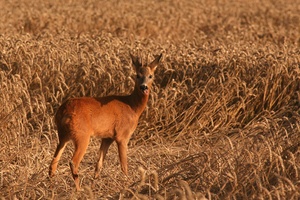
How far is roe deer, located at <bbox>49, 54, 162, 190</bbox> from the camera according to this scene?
745 centimetres

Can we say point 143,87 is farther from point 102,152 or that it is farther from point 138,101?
point 102,152

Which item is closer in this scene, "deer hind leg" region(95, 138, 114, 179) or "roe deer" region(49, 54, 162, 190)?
"roe deer" region(49, 54, 162, 190)

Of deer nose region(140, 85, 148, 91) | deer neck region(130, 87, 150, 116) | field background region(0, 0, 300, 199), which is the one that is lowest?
field background region(0, 0, 300, 199)

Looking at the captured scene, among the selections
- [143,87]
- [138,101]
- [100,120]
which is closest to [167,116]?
[138,101]

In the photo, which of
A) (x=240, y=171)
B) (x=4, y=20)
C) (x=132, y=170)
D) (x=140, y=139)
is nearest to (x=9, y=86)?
(x=140, y=139)

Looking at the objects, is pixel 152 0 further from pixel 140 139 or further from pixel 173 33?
pixel 140 139

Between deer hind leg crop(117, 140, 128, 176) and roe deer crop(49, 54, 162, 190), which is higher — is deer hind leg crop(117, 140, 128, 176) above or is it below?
below

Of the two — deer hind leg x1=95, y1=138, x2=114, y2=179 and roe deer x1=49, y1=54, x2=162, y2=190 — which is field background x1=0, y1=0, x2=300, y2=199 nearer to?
deer hind leg x1=95, y1=138, x2=114, y2=179

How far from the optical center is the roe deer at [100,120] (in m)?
7.45

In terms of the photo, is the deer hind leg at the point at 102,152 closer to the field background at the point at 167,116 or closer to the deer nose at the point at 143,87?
the field background at the point at 167,116

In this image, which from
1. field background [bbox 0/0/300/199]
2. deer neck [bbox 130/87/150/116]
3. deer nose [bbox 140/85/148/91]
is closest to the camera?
field background [bbox 0/0/300/199]

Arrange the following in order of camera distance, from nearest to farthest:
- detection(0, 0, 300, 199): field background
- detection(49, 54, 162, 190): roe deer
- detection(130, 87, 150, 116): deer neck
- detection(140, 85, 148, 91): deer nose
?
detection(0, 0, 300, 199): field background → detection(49, 54, 162, 190): roe deer → detection(140, 85, 148, 91): deer nose → detection(130, 87, 150, 116): deer neck

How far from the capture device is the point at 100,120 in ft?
25.8

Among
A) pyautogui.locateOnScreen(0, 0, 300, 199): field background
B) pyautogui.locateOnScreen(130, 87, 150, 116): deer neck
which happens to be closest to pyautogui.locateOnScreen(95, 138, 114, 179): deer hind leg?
pyautogui.locateOnScreen(0, 0, 300, 199): field background
